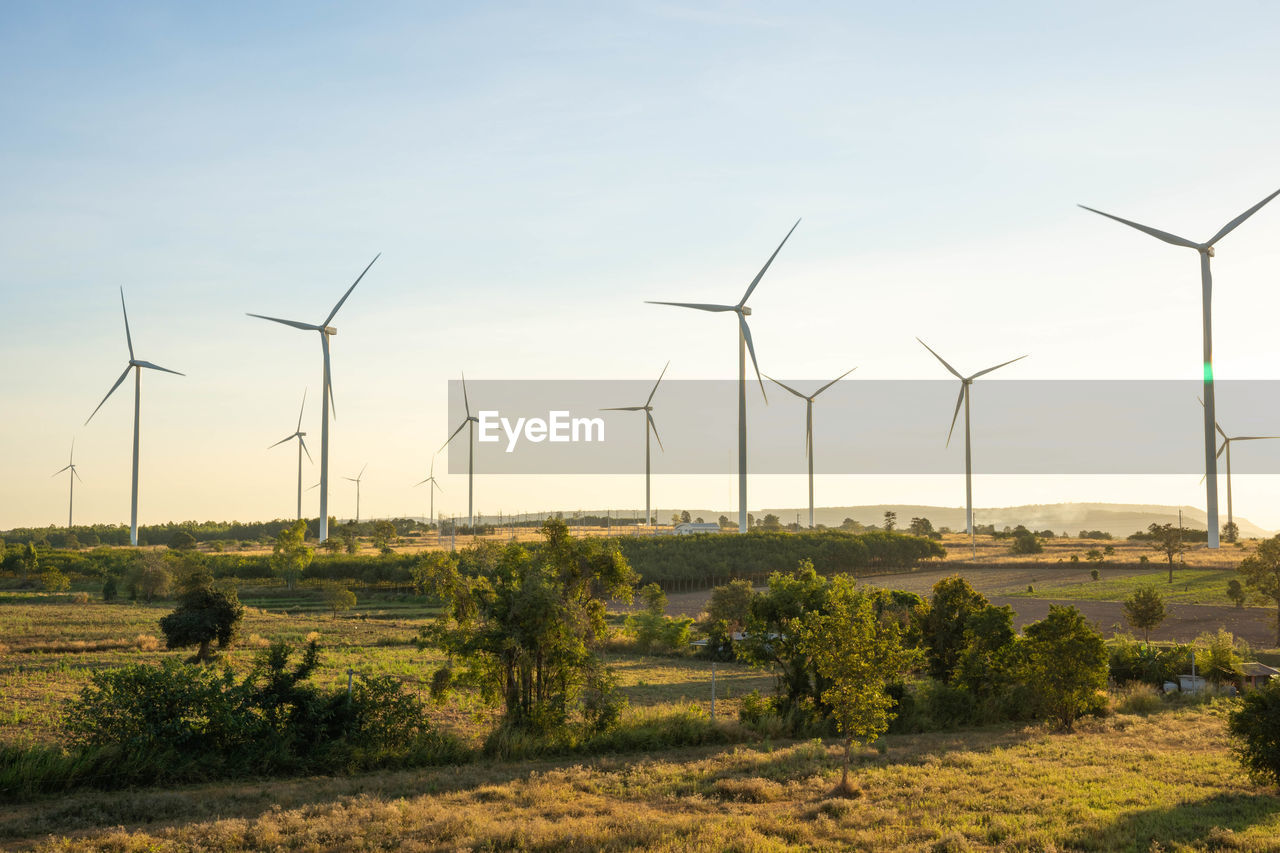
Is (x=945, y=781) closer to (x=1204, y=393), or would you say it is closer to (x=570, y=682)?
(x=570, y=682)

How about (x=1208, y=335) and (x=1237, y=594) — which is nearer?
(x=1208, y=335)

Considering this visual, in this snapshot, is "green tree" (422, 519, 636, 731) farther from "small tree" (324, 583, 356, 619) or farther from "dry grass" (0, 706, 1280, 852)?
"small tree" (324, 583, 356, 619)

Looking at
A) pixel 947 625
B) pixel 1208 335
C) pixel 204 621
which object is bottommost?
pixel 204 621

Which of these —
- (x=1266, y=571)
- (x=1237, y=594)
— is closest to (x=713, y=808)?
(x=1266, y=571)

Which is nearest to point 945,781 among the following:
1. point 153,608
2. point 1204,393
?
point 1204,393

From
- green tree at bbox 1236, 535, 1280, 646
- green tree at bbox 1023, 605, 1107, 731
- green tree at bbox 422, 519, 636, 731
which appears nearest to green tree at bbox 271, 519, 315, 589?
green tree at bbox 422, 519, 636, 731

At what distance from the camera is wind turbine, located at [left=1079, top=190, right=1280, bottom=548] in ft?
183

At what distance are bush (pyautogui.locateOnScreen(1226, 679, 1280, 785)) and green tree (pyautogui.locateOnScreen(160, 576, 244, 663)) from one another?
57382mm

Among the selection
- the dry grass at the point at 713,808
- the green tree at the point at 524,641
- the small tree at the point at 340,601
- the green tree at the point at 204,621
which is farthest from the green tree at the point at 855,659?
the small tree at the point at 340,601

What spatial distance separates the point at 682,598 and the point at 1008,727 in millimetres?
95523

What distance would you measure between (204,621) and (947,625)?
4881cm

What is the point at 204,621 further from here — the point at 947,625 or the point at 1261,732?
the point at 1261,732

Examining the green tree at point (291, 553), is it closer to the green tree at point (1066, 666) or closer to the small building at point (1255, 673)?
the green tree at point (1066, 666)

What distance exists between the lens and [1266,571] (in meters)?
81.0
